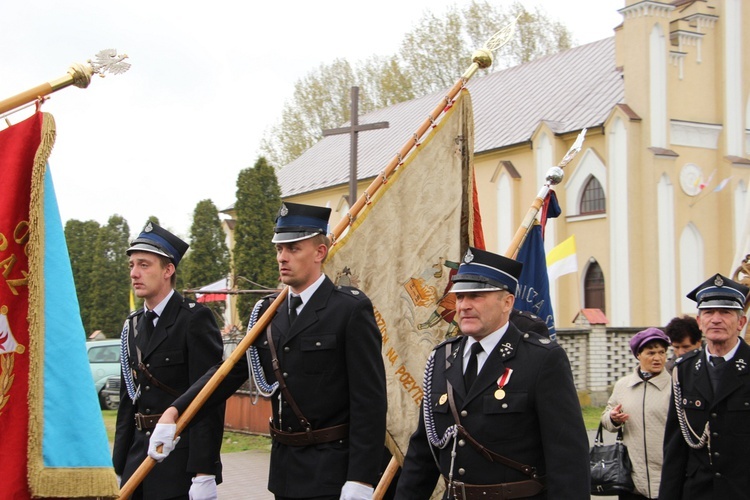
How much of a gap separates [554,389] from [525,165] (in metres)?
30.3

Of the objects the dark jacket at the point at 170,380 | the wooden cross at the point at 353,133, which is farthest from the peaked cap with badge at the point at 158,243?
the wooden cross at the point at 353,133

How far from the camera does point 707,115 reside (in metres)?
32.0

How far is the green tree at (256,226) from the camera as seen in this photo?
3244cm

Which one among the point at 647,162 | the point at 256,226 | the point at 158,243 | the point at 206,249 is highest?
the point at 647,162

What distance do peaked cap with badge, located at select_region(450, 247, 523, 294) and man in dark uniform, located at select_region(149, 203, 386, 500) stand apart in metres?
0.72

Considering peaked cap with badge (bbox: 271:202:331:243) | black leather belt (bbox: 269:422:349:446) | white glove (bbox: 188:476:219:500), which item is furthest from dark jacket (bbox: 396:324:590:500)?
white glove (bbox: 188:476:219:500)

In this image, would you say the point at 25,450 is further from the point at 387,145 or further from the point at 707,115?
the point at 387,145

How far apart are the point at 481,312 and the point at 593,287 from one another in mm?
28012

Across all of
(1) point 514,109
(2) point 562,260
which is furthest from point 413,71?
(2) point 562,260

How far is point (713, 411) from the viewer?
5.73m

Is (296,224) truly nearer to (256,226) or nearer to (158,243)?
(158,243)

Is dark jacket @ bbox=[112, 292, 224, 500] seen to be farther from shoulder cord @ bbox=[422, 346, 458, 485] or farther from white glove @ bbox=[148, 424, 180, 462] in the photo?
shoulder cord @ bbox=[422, 346, 458, 485]

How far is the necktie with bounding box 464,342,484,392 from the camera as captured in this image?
14.3ft

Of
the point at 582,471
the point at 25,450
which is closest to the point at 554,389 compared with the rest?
the point at 582,471
